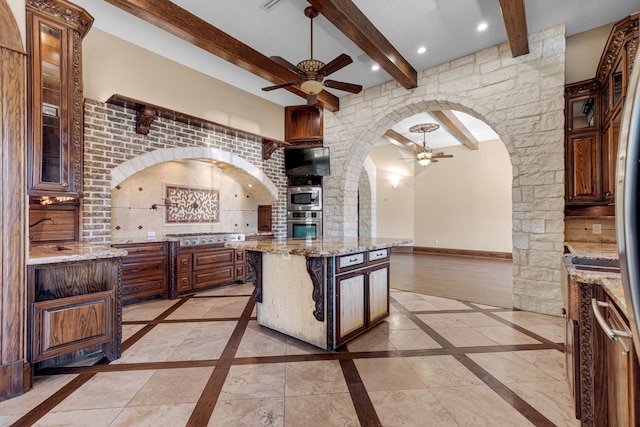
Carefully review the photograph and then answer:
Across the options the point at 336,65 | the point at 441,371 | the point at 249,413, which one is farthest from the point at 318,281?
the point at 336,65

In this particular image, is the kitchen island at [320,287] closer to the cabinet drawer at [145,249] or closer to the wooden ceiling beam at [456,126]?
the cabinet drawer at [145,249]

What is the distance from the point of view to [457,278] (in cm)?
502

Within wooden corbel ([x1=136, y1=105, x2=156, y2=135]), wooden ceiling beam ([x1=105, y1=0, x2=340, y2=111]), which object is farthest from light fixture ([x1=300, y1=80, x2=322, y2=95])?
wooden corbel ([x1=136, y1=105, x2=156, y2=135])

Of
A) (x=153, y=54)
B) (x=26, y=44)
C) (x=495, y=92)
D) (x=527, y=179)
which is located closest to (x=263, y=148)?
(x=153, y=54)

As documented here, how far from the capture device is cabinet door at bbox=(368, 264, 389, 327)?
281 cm

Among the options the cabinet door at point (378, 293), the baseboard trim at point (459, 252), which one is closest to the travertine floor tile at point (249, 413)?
the cabinet door at point (378, 293)

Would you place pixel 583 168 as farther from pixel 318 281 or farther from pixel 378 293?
pixel 318 281

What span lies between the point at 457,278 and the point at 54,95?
5789mm

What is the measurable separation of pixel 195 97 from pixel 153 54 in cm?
69

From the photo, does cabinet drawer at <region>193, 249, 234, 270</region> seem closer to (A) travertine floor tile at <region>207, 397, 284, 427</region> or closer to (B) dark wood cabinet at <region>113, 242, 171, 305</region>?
(B) dark wood cabinet at <region>113, 242, 171, 305</region>

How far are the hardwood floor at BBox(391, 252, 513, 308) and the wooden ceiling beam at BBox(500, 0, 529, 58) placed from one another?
3144 millimetres

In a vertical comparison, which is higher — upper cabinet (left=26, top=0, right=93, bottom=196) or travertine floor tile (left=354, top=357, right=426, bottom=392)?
upper cabinet (left=26, top=0, right=93, bottom=196)

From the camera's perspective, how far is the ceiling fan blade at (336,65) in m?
2.83

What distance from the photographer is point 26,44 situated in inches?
78.3
